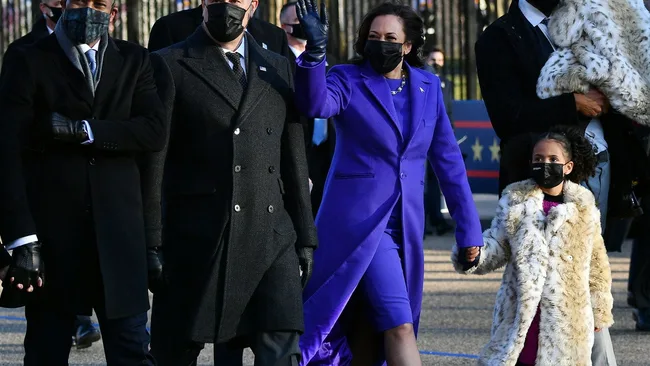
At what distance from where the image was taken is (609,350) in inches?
271

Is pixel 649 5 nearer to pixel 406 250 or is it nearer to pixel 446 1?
pixel 406 250

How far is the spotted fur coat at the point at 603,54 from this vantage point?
260 inches

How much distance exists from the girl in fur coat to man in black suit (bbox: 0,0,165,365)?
1.62 meters

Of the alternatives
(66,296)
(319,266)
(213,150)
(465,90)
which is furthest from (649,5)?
(465,90)

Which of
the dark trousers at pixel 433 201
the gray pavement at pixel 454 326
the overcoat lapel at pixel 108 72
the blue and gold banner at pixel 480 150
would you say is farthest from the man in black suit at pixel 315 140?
the blue and gold banner at pixel 480 150

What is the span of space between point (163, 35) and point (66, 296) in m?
2.39

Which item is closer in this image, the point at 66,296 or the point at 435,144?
the point at 66,296

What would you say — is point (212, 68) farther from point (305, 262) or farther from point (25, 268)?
point (25, 268)

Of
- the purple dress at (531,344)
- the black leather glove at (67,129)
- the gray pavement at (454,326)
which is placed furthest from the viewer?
the gray pavement at (454,326)

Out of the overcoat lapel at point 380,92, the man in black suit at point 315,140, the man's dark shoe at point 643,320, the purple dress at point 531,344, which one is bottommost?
the man's dark shoe at point 643,320

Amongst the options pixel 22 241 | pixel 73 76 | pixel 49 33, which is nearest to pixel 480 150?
pixel 49 33

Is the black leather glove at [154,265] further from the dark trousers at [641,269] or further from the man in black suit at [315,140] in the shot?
the man in black suit at [315,140]

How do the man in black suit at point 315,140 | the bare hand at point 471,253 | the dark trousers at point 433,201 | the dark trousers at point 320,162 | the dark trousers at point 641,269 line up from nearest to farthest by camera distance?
the bare hand at point 471,253 → the dark trousers at point 641,269 → the man in black suit at point 315,140 → the dark trousers at point 320,162 → the dark trousers at point 433,201

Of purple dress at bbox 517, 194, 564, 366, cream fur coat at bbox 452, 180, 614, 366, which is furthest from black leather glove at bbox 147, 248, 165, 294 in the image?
purple dress at bbox 517, 194, 564, 366
